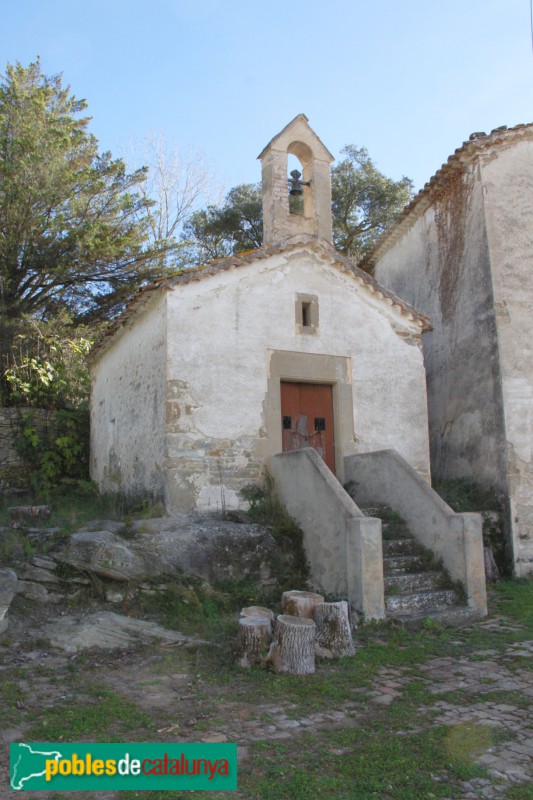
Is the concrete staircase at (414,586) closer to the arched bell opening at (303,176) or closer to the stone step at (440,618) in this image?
the stone step at (440,618)

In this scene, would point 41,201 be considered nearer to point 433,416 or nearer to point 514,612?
point 433,416

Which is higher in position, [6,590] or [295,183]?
[295,183]

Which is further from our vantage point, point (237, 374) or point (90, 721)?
point (237, 374)

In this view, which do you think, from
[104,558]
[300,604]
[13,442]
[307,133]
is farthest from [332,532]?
[13,442]

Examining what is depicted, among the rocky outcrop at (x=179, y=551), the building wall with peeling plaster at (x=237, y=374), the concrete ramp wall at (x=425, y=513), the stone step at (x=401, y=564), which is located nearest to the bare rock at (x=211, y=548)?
the rocky outcrop at (x=179, y=551)

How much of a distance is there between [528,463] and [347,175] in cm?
1511

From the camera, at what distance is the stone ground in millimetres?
4510

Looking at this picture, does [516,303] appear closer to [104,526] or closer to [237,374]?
[237,374]

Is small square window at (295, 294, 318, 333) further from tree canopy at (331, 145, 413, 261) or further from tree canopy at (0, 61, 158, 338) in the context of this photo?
tree canopy at (331, 145, 413, 261)

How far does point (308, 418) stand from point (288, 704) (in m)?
6.12

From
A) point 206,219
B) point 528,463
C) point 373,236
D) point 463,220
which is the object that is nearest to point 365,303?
point 463,220

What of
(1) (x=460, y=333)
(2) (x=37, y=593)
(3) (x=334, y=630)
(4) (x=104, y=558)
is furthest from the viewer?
(1) (x=460, y=333)

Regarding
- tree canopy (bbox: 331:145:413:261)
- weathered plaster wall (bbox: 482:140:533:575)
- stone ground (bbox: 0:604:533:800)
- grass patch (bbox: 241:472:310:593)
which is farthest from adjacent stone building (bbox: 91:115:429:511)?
tree canopy (bbox: 331:145:413:261)

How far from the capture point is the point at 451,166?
12984 millimetres
